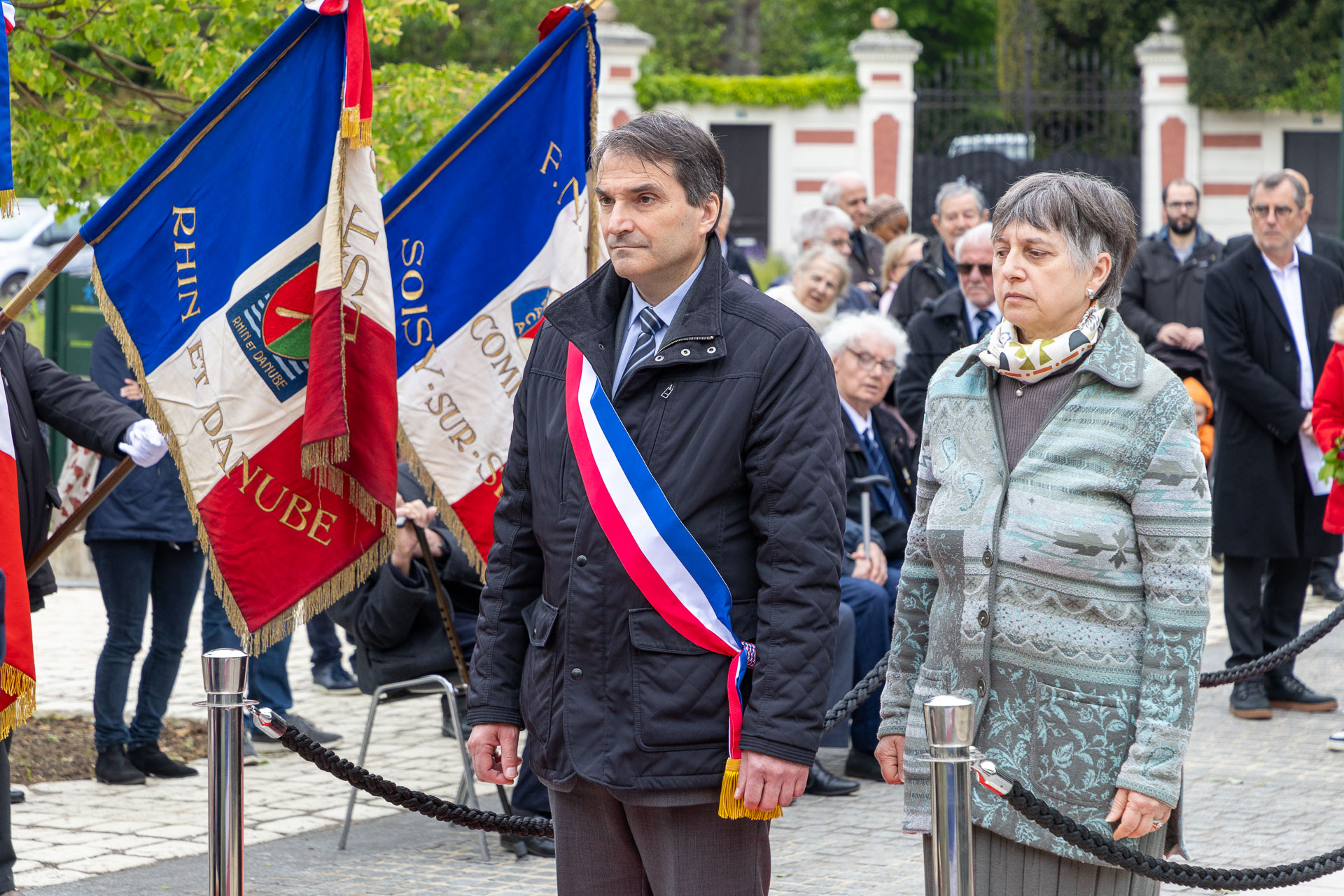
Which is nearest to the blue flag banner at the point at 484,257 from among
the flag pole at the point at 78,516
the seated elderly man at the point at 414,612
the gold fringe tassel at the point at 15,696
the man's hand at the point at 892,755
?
the seated elderly man at the point at 414,612

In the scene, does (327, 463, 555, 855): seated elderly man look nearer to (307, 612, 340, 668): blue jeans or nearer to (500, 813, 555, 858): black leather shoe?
(500, 813, 555, 858): black leather shoe

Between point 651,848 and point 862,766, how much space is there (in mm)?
3728

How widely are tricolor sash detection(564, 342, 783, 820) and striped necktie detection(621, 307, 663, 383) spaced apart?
17cm

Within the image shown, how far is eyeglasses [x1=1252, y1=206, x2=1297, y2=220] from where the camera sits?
746cm

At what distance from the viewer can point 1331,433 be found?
271 inches

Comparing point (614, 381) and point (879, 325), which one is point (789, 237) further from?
point (614, 381)

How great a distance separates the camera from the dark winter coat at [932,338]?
776cm

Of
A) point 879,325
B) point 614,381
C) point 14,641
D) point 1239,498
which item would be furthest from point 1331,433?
point 14,641

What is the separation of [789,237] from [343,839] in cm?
2187

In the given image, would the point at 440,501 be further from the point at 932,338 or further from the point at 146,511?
the point at 932,338

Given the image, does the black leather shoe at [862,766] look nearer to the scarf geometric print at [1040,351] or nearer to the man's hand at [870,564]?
the man's hand at [870,564]

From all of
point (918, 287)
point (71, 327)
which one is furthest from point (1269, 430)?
point (71, 327)

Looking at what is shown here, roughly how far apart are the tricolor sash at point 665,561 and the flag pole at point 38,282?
86.2 inches

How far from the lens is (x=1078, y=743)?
2951 mm
